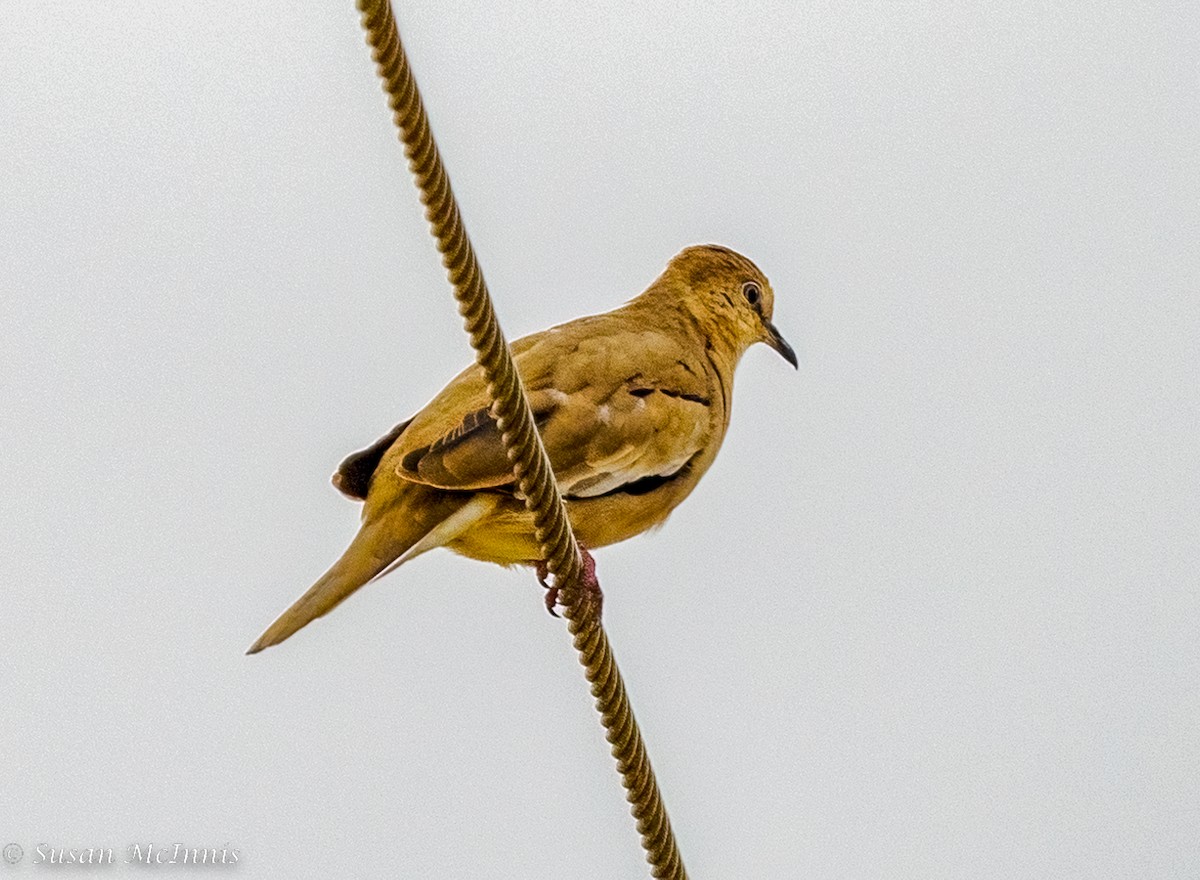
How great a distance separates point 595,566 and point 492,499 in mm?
434

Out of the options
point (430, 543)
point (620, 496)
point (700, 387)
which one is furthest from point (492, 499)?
point (700, 387)

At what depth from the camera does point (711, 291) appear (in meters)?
7.61

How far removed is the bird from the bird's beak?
42 cm

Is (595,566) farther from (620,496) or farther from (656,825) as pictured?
(656,825)

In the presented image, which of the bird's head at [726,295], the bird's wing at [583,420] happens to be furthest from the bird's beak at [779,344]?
the bird's wing at [583,420]

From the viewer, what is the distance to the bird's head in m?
7.53

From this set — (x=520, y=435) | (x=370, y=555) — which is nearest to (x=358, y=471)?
(x=370, y=555)

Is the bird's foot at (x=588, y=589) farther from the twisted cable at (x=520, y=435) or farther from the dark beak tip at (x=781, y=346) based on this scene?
the dark beak tip at (x=781, y=346)

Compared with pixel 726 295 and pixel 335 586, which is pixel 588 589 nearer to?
pixel 335 586

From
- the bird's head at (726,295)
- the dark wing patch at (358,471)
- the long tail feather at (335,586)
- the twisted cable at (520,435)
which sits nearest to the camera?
the twisted cable at (520,435)

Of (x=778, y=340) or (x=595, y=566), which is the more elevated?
(x=778, y=340)

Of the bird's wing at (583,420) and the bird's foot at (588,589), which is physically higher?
the bird's wing at (583,420)

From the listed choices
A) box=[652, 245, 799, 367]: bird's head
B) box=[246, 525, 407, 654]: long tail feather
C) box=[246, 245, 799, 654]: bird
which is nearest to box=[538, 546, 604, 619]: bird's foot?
box=[246, 245, 799, 654]: bird

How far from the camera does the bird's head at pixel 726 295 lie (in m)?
7.53
